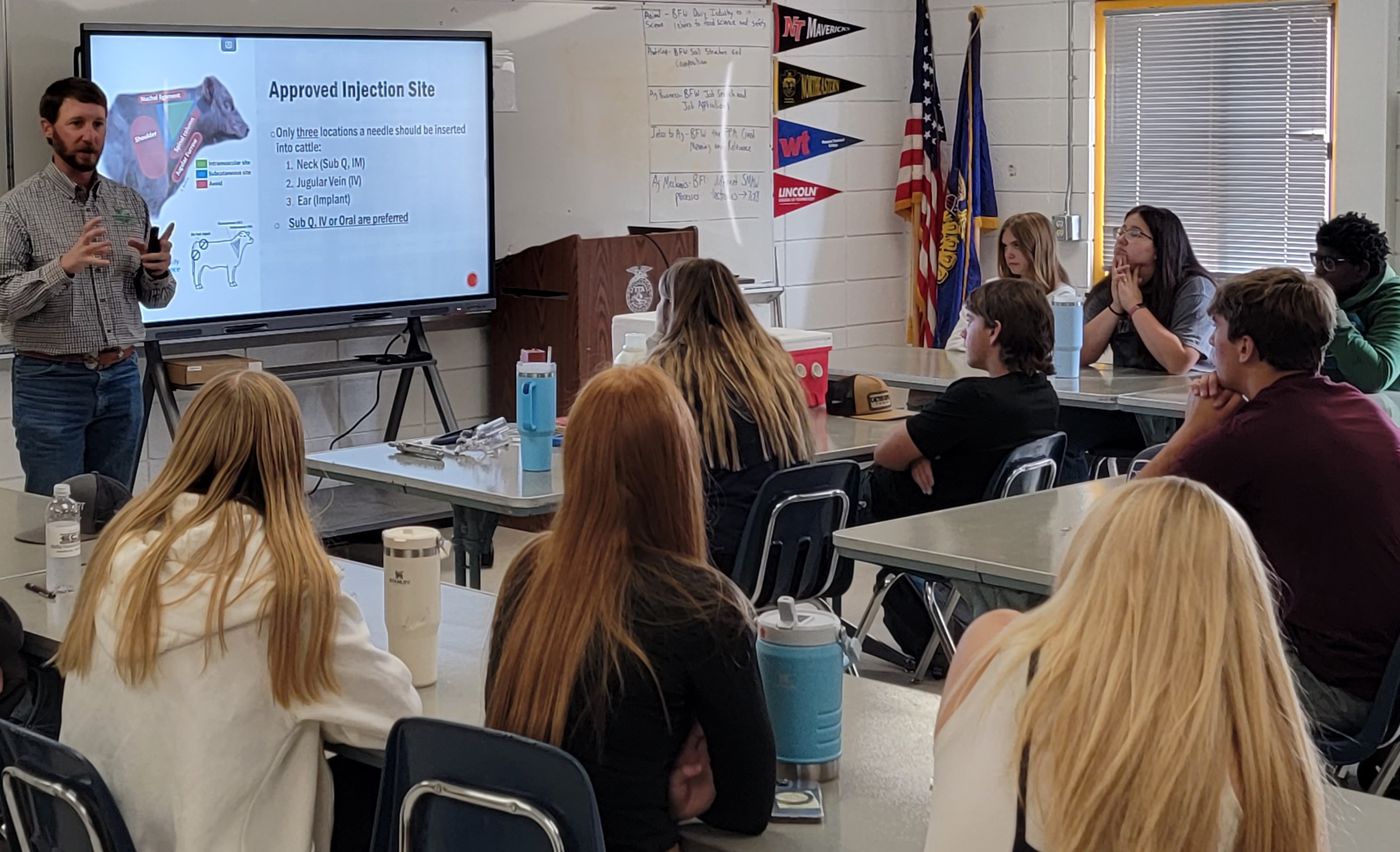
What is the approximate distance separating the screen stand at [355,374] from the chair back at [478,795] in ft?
11.3

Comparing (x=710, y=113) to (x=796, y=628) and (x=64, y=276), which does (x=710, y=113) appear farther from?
(x=796, y=628)

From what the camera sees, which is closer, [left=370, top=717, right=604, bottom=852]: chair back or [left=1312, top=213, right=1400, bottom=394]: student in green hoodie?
[left=370, top=717, right=604, bottom=852]: chair back

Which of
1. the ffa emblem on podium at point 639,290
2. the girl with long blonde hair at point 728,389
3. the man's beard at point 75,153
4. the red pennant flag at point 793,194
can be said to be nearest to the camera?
the girl with long blonde hair at point 728,389

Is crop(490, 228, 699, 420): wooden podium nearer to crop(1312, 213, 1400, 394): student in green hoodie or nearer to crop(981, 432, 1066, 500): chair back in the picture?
crop(981, 432, 1066, 500): chair back

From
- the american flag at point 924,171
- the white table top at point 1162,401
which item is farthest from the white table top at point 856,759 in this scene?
the american flag at point 924,171

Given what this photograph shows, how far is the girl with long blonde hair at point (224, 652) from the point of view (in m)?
2.03

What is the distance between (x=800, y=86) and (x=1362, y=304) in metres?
3.19

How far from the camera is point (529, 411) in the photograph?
3809 millimetres

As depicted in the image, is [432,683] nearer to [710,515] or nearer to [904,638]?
[710,515]

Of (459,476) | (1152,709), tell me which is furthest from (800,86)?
(1152,709)

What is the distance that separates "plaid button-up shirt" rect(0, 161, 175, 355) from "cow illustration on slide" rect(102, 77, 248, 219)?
1.21ft

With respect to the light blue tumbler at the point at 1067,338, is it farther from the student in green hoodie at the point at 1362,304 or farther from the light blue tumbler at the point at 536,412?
the light blue tumbler at the point at 536,412

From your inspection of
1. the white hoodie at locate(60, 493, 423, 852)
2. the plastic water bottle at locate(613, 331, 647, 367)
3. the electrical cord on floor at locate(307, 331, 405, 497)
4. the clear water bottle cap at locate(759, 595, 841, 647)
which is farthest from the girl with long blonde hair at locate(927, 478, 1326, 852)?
the electrical cord on floor at locate(307, 331, 405, 497)

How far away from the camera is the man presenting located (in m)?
4.41
